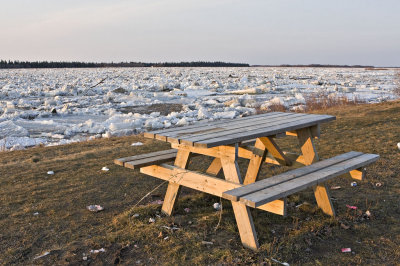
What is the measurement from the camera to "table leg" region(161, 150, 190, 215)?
329 centimetres

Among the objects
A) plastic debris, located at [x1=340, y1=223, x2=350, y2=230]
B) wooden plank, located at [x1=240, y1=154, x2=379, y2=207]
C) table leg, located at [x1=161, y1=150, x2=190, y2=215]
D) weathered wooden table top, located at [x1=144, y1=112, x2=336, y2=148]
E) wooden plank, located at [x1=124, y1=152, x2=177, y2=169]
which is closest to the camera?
wooden plank, located at [x1=240, y1=154, x2=379, y2=207]

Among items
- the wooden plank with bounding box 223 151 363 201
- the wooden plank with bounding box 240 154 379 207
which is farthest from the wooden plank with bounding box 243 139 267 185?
the wooden plank with bounding box 240 154 379 207

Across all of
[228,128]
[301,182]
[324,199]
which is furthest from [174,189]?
[324,199]

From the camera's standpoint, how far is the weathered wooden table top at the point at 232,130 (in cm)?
280

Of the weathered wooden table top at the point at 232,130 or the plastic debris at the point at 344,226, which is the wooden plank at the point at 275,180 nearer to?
the weathered wooden table top at the point at 232,130

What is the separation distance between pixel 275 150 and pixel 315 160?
0.40 meters

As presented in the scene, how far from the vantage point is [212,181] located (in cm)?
299

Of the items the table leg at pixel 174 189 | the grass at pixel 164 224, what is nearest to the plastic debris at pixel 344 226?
the grass at pixel 164 224

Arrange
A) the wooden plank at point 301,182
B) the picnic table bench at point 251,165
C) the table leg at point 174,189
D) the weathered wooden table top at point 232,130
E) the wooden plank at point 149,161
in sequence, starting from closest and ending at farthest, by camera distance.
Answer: the wooden plank at point 301,182 < the picnic table bench at point 251,165 < the weathered wooden table top at point 232,130 < the table leg at point 174,189 < the wooden plank at point 149,161

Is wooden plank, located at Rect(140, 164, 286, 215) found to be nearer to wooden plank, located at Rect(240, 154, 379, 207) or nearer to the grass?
wooden plank, located at Rect(240, 154, 379, 207)

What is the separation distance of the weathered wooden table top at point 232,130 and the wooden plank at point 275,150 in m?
0.16

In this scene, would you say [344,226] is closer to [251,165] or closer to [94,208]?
[251,165]

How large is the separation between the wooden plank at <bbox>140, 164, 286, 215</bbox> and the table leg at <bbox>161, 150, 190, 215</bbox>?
0.06 metres

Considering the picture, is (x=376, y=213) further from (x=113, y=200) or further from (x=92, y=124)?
(x=92, y=124)
